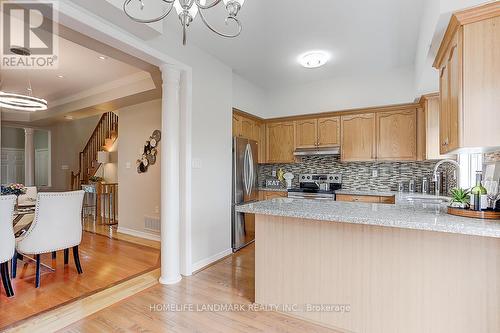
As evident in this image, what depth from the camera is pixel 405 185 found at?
4035 millimetres

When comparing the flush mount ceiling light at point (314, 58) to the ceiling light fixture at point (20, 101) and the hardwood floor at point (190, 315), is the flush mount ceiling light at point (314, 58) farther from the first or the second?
the ceiling light fixture at point (20, 101)

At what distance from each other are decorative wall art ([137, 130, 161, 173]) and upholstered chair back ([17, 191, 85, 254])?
156 cm

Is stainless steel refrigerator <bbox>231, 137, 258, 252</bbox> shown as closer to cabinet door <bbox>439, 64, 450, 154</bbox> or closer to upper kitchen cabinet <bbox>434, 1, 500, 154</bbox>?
cabinet door <bbox>439, 64, 450, 154</bbox>

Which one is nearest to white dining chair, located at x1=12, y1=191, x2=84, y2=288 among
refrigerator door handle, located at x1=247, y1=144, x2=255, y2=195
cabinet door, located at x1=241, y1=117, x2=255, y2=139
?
refrigerator door handle, located at x1=247, y1=144, x2=255, y2=195

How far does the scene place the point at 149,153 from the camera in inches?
173

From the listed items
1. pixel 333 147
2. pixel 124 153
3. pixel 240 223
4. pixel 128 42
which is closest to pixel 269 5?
pixel 128 42

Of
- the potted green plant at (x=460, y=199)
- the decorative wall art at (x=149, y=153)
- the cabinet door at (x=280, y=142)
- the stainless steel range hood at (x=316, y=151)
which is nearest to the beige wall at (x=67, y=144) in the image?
the decorative wall art at (x=149, y=153)

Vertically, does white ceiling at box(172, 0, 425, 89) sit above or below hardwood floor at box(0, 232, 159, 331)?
above

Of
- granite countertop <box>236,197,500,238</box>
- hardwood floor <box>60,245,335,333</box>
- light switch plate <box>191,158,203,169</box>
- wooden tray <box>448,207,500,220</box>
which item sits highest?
light switch plate <box>191,158,203,169</box>

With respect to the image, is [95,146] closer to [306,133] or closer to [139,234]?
[139,234]

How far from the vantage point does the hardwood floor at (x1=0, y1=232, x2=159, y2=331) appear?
2195mm

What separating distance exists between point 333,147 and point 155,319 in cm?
348

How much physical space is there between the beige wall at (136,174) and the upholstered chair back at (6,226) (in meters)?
2.11

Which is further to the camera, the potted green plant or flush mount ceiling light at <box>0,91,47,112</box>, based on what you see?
flush mount ceiling light at <box>0,91,47,112</box>
